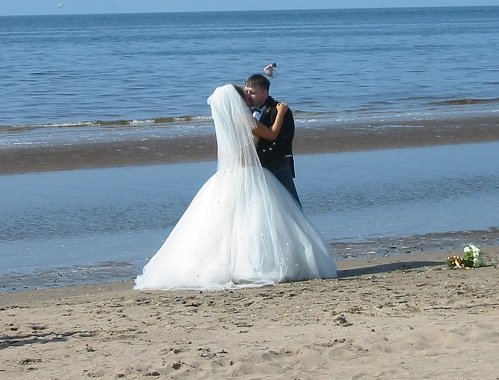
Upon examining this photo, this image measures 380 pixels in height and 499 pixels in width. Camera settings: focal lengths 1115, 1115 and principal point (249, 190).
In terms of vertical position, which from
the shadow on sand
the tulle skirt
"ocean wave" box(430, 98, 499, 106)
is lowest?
"ocean wave" box(430, 98, 499, 106)

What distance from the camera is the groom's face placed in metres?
9.09

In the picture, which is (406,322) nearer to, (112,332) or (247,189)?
(112,332)

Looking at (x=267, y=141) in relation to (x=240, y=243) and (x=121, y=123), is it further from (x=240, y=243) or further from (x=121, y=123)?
(x=121, y=123)

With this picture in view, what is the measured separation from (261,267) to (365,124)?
1467 centimetres

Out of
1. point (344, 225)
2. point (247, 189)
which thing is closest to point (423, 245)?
point (344, 225)

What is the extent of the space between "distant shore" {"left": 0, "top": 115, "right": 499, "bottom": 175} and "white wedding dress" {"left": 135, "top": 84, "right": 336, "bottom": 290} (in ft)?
26.8

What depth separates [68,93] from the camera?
108 feet

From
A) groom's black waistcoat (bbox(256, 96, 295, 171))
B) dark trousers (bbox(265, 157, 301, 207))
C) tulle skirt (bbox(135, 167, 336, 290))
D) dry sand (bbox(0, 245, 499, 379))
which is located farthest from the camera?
dark trousers (bbox(265, 157, 301, 207))

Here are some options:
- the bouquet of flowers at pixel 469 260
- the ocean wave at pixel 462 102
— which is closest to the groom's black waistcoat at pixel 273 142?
the bouquet of flowers at pixel 469 260

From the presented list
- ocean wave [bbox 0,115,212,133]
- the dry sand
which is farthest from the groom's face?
ocean wave [bbox 0,115,212,133]

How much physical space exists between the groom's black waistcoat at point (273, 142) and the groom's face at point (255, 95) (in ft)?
0.30

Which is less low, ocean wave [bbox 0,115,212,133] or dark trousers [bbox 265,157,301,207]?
dark trousers [bbox 265,157,301,207]

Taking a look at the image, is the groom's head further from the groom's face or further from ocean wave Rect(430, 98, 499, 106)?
ocean wave Rect(430, 98, 499, 106)

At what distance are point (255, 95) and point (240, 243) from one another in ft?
4.05
